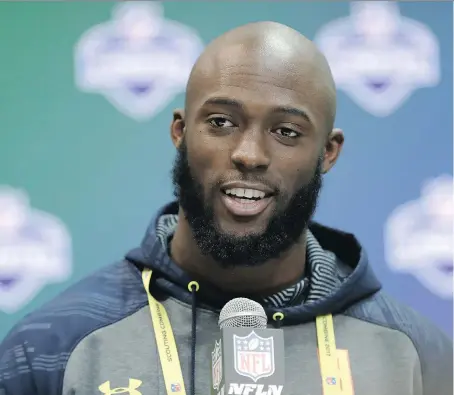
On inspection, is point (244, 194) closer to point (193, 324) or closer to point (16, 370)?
point (193, 324)

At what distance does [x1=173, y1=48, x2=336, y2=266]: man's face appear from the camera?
5.15 ft

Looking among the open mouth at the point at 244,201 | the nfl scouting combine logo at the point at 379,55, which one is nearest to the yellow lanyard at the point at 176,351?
the open mouth at the point at 244,201

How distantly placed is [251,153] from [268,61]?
0.70 ft

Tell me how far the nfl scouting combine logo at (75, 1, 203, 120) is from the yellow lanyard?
2.70 ft

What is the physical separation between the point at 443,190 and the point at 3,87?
1238 millimetres

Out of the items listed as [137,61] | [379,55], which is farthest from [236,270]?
[379,55]

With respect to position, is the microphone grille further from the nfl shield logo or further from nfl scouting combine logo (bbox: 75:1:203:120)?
nfl scouting combine logo (bbox: 75:1:203:120)

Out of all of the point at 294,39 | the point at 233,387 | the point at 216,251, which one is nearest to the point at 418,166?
the point at 294,39

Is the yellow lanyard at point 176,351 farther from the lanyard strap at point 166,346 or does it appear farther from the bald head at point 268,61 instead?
the bald head at point 268,61

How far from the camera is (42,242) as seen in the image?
230 cm

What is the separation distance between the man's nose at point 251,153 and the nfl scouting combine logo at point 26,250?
35.0 inches

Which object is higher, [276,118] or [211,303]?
[276,118]

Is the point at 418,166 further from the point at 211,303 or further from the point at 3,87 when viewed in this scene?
the point at 3,87

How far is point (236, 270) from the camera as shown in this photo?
66.1 inches
